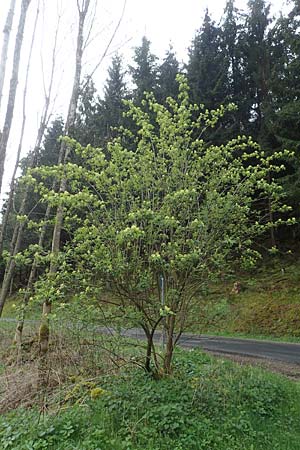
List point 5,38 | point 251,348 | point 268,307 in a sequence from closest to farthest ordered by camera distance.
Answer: point 5,38, point 251,348, point 268,307

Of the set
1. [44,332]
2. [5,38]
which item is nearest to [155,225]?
[44,332]

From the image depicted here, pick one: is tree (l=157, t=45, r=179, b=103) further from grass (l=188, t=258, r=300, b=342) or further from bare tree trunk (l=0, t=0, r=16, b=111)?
bare tree trunk (l=0, t=0, r=16, b=111)

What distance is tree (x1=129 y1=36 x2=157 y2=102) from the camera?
1916 centimetres

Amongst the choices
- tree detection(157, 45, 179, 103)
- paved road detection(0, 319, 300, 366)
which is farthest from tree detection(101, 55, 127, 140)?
paved road detection(0, 319, 300, 366)

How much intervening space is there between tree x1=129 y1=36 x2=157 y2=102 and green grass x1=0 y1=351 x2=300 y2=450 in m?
15.8

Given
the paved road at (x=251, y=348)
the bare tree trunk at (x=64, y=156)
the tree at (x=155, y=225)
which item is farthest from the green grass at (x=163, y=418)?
the paved road at (x=251, y=348)

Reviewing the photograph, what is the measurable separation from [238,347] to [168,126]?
24.2 feet

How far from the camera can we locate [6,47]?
26.8 feet

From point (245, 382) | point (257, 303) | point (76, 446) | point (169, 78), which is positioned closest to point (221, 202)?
point (245, 382)

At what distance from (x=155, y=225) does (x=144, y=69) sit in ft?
59.3

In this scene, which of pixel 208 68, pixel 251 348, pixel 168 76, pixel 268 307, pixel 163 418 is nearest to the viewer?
pixel 163 418

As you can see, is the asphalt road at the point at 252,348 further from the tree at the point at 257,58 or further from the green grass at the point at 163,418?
the tree at the point at 257,58

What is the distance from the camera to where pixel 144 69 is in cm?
2055

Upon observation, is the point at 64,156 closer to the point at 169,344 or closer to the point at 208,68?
the point at 169,344
